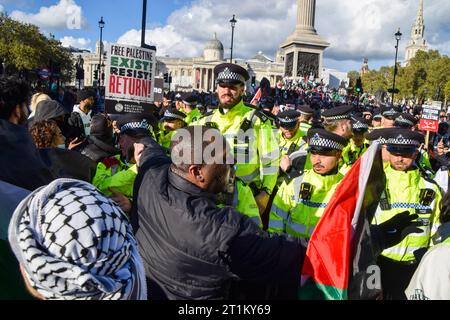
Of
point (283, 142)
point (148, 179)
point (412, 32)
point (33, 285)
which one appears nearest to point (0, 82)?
point (148, 179)

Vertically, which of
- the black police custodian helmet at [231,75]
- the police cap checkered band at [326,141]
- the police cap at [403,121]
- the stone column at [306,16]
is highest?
the stone column at [306,16]

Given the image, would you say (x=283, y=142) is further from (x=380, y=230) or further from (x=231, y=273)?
(x=231, y=273)

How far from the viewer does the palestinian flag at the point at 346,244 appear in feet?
7.14

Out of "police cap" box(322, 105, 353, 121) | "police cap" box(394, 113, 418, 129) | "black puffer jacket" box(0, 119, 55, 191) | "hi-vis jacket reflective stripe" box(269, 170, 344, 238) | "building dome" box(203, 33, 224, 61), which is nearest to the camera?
"black puffer jacket" box(0, 119, 55, 191)

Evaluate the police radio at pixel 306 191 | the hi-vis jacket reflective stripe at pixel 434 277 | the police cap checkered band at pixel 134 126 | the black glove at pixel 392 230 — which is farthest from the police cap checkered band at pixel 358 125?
the hi-vis jacket reflective stripe at pixel 434 277

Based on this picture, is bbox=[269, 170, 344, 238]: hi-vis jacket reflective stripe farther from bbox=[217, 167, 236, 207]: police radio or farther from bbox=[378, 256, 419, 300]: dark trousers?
bbox=[217, 167, 236, 207]: police radio

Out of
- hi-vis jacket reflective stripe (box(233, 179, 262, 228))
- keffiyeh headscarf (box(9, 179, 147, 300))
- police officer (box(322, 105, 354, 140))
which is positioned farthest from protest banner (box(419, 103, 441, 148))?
keffiyeh headscarf (box(9, 179, 147, 300))

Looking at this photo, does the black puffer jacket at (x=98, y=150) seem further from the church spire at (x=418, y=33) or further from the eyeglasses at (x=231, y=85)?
the church spire at (x=418, y=33)

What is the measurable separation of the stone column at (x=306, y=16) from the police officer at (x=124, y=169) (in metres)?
55.8

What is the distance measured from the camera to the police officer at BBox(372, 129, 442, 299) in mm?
3791

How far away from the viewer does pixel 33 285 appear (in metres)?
1.43

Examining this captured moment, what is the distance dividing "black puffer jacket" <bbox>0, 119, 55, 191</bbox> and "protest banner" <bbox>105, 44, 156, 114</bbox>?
3.53 m
